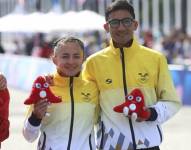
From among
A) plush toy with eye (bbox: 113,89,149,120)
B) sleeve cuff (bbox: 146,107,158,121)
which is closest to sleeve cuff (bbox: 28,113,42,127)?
plush toy with eye (bbox: 113,89,149,120)

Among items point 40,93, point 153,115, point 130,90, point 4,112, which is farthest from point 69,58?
point 153,115

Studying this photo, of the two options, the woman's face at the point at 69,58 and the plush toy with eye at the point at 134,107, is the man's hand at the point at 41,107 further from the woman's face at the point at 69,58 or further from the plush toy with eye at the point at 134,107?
the plush toy with eye at the point at 134,107

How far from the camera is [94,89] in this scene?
4.60 meters

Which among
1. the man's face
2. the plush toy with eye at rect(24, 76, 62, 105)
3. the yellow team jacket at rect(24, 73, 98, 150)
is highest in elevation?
the man's face

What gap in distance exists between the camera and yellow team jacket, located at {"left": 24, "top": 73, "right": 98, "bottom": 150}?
4469 mm

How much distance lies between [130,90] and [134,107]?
221mm

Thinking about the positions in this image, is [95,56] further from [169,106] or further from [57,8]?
[57,8]

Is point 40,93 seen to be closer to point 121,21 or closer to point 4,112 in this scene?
point 4,112

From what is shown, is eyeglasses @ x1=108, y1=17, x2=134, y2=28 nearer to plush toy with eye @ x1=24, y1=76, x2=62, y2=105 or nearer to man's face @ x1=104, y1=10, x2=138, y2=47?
man's face @ x1=104, y1=10, x2=138, y2=47

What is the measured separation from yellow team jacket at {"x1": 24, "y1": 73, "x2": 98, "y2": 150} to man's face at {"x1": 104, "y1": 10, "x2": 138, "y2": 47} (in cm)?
36

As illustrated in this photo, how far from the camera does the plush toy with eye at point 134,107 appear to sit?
14.2 ft

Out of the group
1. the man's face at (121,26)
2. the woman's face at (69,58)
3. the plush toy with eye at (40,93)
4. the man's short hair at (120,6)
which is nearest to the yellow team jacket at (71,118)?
the woman's face at (69,58)

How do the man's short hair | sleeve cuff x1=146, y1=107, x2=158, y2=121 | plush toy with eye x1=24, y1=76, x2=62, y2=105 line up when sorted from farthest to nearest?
1. the man's short hair
2. sleeve cuff x1=146, y1=107, x2=158, y2=121
3. plush toy with eye x1=24, y1=76, x2=62, y2=105

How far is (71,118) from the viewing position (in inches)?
176
